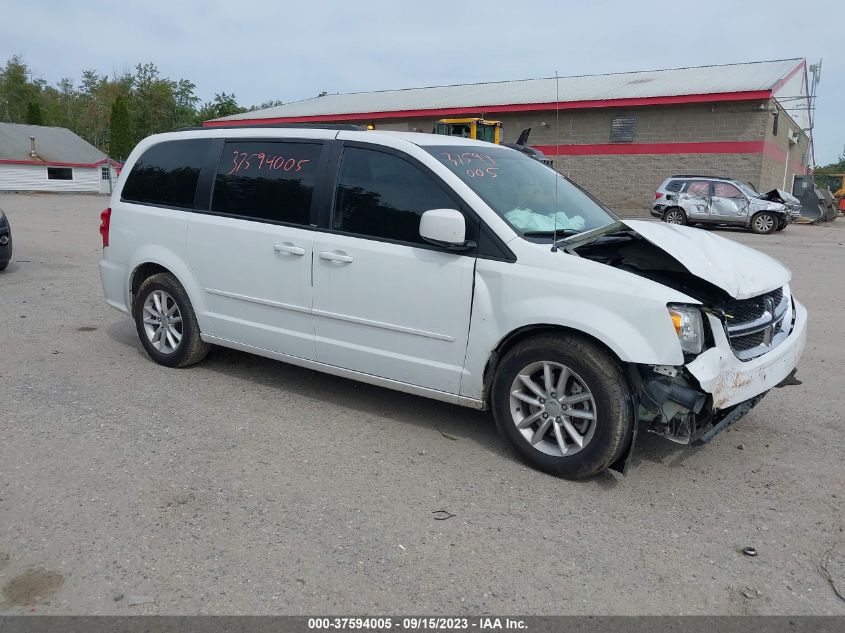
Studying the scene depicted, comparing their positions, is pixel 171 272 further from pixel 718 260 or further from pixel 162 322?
pixel 718 260

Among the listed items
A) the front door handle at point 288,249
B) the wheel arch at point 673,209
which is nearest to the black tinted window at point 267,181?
the front door handle at point 288,249

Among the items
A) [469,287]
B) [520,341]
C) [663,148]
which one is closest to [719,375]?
[520,341]

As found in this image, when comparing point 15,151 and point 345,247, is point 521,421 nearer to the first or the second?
point 345,247

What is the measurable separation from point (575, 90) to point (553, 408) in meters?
30.2

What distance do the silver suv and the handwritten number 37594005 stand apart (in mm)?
17392

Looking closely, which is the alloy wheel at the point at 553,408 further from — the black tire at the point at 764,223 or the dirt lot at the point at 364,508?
the black tire at the point at 764,223

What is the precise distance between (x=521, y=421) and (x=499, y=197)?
4.53ft

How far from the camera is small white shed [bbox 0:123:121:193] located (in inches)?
1960

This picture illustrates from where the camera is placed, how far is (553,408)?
4035 millimetres

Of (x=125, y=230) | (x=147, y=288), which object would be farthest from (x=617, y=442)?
(x=125, y=230)

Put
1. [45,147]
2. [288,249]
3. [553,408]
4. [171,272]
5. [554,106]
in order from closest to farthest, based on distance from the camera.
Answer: [553,408] → [288,249] → [171,272] → [554,106] → [45,147]

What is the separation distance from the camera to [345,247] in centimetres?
471

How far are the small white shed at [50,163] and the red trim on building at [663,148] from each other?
35627 mm
